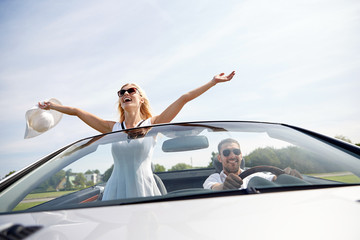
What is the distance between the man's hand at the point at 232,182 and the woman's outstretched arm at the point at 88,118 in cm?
322

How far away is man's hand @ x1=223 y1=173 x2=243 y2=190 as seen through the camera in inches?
48.1

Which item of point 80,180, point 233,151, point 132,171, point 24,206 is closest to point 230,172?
point 233,151

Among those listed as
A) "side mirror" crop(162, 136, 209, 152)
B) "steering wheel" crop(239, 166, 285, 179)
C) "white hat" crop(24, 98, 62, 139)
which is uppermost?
"white hat" crop(24, 98, 62, 139)

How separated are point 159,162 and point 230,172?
430mm

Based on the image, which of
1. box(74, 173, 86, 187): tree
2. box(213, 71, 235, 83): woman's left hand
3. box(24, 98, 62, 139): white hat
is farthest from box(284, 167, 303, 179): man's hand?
box(24, 98, 62, 139): white hat

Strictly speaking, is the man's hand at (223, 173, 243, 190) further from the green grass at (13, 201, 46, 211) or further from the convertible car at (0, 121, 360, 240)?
the green grass at (13, 201, 46, 211)

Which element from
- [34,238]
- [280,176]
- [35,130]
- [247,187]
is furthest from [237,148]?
[35,130]

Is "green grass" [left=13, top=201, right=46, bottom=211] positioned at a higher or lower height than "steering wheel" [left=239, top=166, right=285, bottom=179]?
lower

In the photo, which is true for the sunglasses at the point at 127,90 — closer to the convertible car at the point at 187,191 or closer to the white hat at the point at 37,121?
the white hat at the point at 37,121

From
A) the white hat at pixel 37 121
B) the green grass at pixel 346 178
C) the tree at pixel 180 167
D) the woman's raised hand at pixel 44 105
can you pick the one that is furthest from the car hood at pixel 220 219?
the woman's raised hand at pixel 44 105

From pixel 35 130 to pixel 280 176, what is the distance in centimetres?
313

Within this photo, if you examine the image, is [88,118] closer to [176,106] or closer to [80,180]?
[176,106]

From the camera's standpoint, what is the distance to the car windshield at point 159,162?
1350 millimetres

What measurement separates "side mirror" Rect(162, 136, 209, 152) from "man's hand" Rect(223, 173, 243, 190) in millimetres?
375
